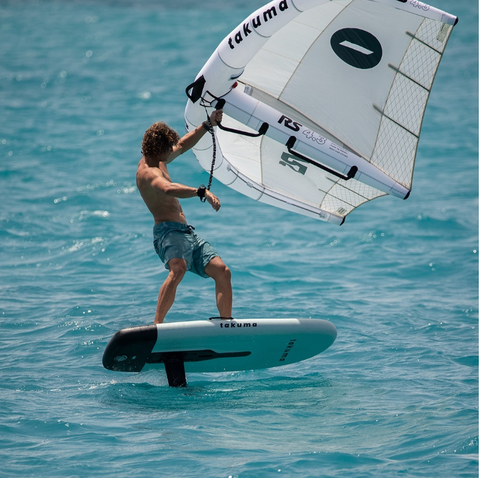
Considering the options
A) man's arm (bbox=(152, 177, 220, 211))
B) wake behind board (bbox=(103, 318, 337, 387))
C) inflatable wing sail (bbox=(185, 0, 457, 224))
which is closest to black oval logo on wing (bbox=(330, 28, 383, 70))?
inflatable wing sail (bbox=(185, 0, 457, 224))

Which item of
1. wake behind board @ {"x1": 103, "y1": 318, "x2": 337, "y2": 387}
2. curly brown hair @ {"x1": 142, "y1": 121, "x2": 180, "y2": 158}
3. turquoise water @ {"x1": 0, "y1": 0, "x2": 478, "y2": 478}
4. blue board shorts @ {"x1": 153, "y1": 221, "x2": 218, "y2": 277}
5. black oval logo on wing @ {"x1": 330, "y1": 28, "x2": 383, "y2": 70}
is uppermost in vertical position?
black oval logo on wing @ {"x1": 330, "y1": 28, "x2": 383, "y2": 70}

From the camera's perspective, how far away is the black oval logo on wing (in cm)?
686

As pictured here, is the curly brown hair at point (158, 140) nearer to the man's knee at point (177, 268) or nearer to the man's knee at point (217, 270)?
the man's knee at point (177, 268)

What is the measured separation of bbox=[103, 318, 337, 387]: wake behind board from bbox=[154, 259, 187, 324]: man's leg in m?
0.19

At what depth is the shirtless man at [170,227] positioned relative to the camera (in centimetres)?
614

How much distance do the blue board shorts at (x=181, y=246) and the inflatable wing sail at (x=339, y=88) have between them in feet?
3.67

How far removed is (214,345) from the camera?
628 centimetres

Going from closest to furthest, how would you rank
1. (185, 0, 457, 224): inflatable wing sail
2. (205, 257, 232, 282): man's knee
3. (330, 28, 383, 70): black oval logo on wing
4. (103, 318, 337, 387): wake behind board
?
(103, 318, 337, 387): wake behind board
(205, 257, 232, 282): man's knee
(185, 0, 457, 224): inflatable wing sail
(330, 28, 383, 70): black oval logo on wing

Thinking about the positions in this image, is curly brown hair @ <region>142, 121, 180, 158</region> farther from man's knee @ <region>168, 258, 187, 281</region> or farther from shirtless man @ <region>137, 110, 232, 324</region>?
man's knee @ <region>168, 258, 187, 281</region>

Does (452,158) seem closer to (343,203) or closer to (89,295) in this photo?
(343,203)

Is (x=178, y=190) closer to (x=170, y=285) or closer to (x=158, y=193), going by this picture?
(x=158, y=193)

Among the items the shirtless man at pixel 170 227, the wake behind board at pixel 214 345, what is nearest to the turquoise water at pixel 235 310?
the wake behind board at pixel 214 345

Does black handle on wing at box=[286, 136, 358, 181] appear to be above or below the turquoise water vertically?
above

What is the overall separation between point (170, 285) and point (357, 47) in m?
2.96
